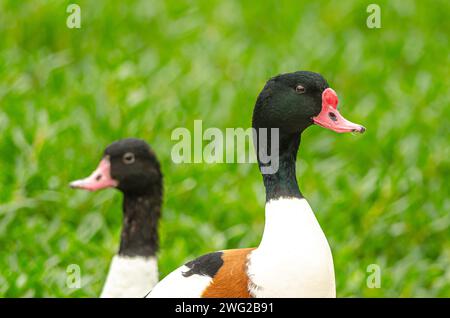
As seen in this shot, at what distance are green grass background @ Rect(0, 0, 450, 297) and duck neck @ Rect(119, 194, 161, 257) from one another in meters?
0.41

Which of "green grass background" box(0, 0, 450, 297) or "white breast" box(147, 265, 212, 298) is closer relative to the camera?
"white breast" box(147, 265, 212, 298)

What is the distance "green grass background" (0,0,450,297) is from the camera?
513cm

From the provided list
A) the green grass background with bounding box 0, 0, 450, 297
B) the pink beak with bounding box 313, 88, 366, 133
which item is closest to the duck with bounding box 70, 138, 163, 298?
the green grass background with bounding box 0, 0, 450, 297

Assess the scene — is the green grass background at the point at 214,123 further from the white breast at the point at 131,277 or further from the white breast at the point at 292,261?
the white breast at the point at 292,261

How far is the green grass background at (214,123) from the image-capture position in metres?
5.13

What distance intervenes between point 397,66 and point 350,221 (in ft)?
8.79

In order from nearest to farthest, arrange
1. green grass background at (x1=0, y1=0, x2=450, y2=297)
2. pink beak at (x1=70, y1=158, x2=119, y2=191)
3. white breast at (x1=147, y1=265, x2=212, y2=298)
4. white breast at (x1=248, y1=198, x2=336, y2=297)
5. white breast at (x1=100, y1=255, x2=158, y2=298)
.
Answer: white breast at (x1=248, y1=198, x2=336, y2=297) < white breast at (x1=147, y1=265, x2=212, y2=298) < white breast at (x1=100, y1=255, x2=158, y2=298) < pink beak at (x1=70, y1=158, x2=119, y2=191) < green grass background at (x1=0, y1=0, x2=450, y2=297)

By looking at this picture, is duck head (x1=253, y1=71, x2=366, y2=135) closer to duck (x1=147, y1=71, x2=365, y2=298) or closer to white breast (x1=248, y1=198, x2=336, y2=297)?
duck (x1=147, y1=71, x2=365, y2=298)

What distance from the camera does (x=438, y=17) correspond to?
8.73 meters

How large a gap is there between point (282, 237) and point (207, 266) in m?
0.33

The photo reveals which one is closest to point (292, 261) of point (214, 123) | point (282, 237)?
point (282, 237)

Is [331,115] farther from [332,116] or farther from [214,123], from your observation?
[214,123]

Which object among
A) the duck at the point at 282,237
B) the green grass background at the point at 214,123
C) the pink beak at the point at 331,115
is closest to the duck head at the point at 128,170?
the green grass background at the point at 214,123

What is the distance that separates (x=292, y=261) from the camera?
3.01 metres
